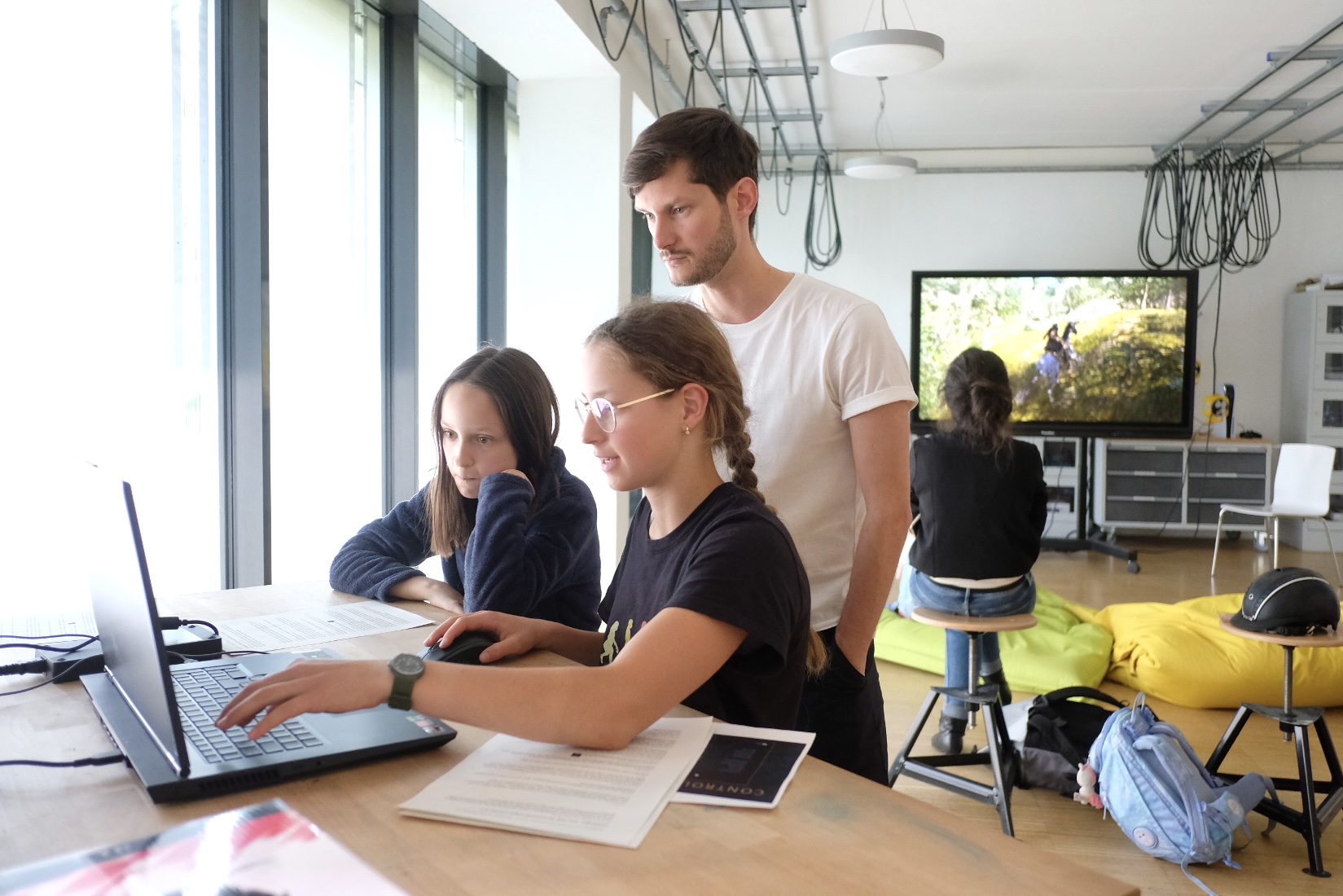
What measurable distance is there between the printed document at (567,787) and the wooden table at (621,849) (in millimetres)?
13

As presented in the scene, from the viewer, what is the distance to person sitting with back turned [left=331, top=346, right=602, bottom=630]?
64.8 inches

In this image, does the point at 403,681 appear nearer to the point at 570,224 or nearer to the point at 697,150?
the point at 697,150

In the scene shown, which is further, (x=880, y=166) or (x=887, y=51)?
(x=880, y=166)

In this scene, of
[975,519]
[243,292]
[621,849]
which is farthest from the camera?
[975,519]

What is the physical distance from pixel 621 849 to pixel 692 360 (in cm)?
64

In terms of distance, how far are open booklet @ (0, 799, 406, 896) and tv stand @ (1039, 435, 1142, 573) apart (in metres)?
6.19

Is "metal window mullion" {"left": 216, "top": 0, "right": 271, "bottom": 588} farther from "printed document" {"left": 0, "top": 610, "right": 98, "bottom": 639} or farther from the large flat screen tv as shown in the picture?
the large flat screen tv

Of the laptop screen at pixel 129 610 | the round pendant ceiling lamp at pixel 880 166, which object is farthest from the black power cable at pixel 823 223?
the laptop screen at pixel 129 610

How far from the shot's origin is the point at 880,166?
5.95 meters

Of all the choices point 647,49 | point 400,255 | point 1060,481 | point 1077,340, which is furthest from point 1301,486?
point 400,255

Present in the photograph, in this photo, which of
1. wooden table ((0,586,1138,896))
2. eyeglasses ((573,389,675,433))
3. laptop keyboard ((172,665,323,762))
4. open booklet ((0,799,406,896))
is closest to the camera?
open booklet ((0,799,406,896))

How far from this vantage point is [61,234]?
2.29 m

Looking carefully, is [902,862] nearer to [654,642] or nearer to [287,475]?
[654,642]

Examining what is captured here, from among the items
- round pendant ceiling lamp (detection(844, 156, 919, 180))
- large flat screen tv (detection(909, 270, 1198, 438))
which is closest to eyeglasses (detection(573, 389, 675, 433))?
round pendant ceiling lamp (detection(844, 156, 919, 180))
